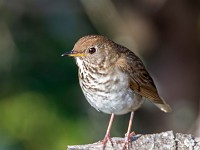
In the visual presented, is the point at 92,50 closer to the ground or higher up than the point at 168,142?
higher up

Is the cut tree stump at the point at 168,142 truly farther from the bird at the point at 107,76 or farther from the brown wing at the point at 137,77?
the brown wing at the point at 137,77

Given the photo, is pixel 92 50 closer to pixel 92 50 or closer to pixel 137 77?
pixel 92 50

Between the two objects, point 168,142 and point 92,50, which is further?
point 92,50

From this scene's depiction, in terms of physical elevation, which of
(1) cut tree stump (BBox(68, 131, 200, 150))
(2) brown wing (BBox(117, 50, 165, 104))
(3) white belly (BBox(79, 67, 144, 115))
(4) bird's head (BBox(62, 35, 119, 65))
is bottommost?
(1) cut tree stump (BBox(68, 131, 200, 150))

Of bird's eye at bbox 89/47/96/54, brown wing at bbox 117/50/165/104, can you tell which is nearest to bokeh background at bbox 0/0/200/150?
brown wing at bbox 117/50/165/104

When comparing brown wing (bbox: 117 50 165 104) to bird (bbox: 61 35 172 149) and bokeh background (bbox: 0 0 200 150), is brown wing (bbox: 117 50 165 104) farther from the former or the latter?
bokeh background (bbox: 0 0 200 150)

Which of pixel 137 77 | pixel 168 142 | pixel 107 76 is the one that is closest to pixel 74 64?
pixel 137 77

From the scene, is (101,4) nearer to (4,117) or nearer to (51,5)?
(51,5)
